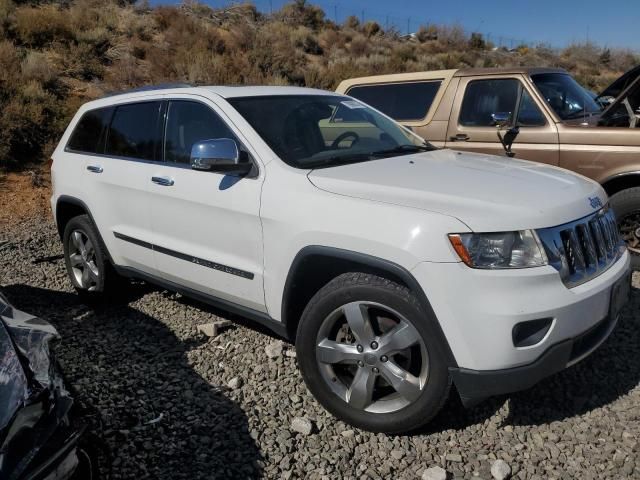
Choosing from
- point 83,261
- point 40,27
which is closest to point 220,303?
point 83,261

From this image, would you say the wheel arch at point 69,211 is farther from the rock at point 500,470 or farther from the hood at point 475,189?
the rock at point 500,470

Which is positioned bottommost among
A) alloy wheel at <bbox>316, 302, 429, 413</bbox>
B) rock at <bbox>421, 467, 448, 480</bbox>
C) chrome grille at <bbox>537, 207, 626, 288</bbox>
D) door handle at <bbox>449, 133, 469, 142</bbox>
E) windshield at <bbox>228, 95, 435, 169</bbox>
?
rock at <bbox>421, 467, 448, 480</bbox>

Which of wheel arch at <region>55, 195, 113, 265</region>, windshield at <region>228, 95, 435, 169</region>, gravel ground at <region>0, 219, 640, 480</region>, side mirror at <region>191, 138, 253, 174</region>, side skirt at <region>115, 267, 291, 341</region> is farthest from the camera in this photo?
wheel arch at <region>55, 195, 113, 265</region>

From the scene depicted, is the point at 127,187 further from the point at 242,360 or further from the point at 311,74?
the point at 311,74

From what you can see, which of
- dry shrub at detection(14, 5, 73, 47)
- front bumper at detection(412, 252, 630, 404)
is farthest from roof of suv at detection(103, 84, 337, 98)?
dry shrub at detection(14, 5, 73, 47)

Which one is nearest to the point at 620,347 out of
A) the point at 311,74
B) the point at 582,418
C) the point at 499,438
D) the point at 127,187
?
the point at 582,418

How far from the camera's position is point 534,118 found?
5648 mm

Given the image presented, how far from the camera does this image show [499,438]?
2.96 m

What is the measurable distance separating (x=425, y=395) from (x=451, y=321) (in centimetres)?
45

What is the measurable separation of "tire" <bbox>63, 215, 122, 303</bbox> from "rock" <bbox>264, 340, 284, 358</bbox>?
5.37 feet

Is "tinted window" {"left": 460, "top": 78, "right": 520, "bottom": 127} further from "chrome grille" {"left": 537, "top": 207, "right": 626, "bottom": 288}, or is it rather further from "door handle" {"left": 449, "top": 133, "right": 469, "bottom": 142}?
"chrome grille" {"left": 537, "top": 207, "right": 626, "bottom": 288}

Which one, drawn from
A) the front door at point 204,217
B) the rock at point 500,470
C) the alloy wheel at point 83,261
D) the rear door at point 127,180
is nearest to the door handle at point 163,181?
the front door at point 204,217

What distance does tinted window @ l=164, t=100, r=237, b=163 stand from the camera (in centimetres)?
371

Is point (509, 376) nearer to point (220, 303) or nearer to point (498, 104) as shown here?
point (220, 303)
